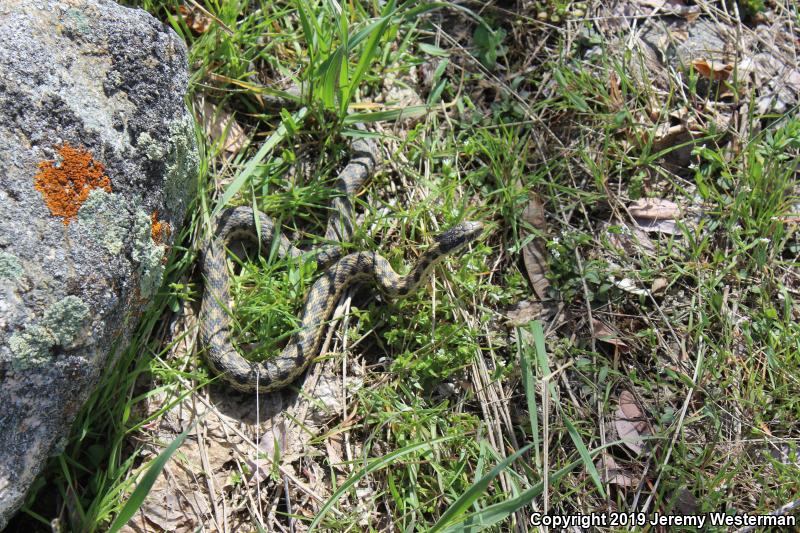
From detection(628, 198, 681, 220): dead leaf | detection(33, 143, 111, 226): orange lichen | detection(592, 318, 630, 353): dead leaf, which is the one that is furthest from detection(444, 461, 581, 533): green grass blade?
detection(33, 143, 111, 226): orange lichen

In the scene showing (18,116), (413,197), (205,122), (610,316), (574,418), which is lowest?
(574,418)

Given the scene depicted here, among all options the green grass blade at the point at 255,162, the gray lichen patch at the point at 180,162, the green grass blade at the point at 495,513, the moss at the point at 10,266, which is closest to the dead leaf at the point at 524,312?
the green grass blade at the point at 495,513

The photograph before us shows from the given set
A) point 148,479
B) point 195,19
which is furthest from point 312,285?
point 195,19

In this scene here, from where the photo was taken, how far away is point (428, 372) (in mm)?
4520

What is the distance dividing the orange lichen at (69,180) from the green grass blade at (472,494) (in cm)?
245

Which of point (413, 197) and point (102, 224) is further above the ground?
point (102, 224)

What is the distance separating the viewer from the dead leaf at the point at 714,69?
5590 millimetres

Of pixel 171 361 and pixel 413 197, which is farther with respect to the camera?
pixel 413 197

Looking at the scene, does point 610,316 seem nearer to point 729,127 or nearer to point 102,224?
point 729,127

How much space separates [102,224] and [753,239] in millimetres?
4484

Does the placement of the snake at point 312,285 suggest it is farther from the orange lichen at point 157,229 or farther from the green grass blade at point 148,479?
the green grass blade at point 148,479

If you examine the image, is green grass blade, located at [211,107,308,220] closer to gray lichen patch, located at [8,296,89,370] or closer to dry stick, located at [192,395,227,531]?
dry stick, located at [192,395,227,531]

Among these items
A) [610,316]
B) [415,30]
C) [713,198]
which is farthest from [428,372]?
[415,30]

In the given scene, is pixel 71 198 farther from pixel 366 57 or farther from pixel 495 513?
pixel 495 513
